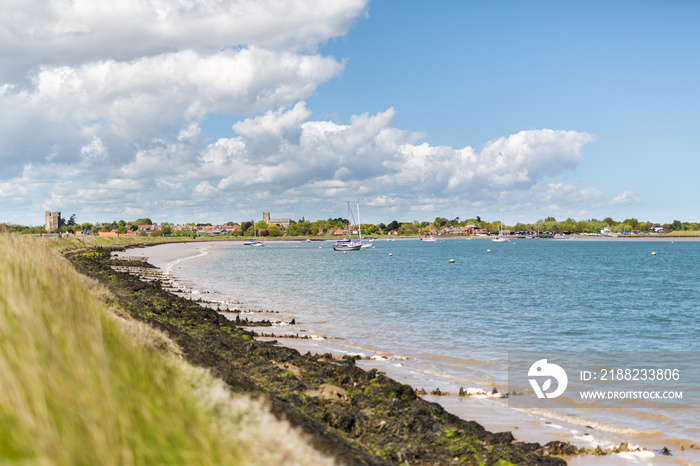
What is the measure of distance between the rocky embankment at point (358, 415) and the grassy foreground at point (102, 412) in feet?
7.10

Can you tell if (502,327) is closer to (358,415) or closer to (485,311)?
(485,311)

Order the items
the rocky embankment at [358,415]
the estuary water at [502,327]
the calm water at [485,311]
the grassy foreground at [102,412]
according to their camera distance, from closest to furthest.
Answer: the grassy foreground at [102,412], the rocky embankment at [358,415], the estuary water at [502,327], the calm water at [485,311]

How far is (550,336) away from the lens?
24344 mm

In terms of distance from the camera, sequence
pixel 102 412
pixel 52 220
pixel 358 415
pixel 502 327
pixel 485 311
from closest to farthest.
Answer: pixel 102 412 < pixel 358 415 < pixel 502 327 < pixel 485 311 < pixel 52 220

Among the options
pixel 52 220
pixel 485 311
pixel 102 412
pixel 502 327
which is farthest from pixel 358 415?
pixel 52 220

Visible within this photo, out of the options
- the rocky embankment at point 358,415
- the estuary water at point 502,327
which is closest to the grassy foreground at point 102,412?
the rocky embankment at point 358,415

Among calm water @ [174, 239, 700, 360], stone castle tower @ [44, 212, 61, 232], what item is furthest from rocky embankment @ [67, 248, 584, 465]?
stone castle tower @ [44, 212, 61, 232]

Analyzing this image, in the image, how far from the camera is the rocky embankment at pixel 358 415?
8.56 meters

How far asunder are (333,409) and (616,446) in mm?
5703

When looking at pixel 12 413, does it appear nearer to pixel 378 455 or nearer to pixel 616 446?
pixel 378 455

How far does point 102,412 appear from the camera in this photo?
11.8 feet

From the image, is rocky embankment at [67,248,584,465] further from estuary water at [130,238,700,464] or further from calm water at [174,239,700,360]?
calm water at [174,239,700,360]

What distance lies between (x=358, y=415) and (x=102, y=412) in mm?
7257

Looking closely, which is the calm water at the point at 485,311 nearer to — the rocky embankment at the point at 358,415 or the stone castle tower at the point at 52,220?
the rocky embankment at the point at 358,415
